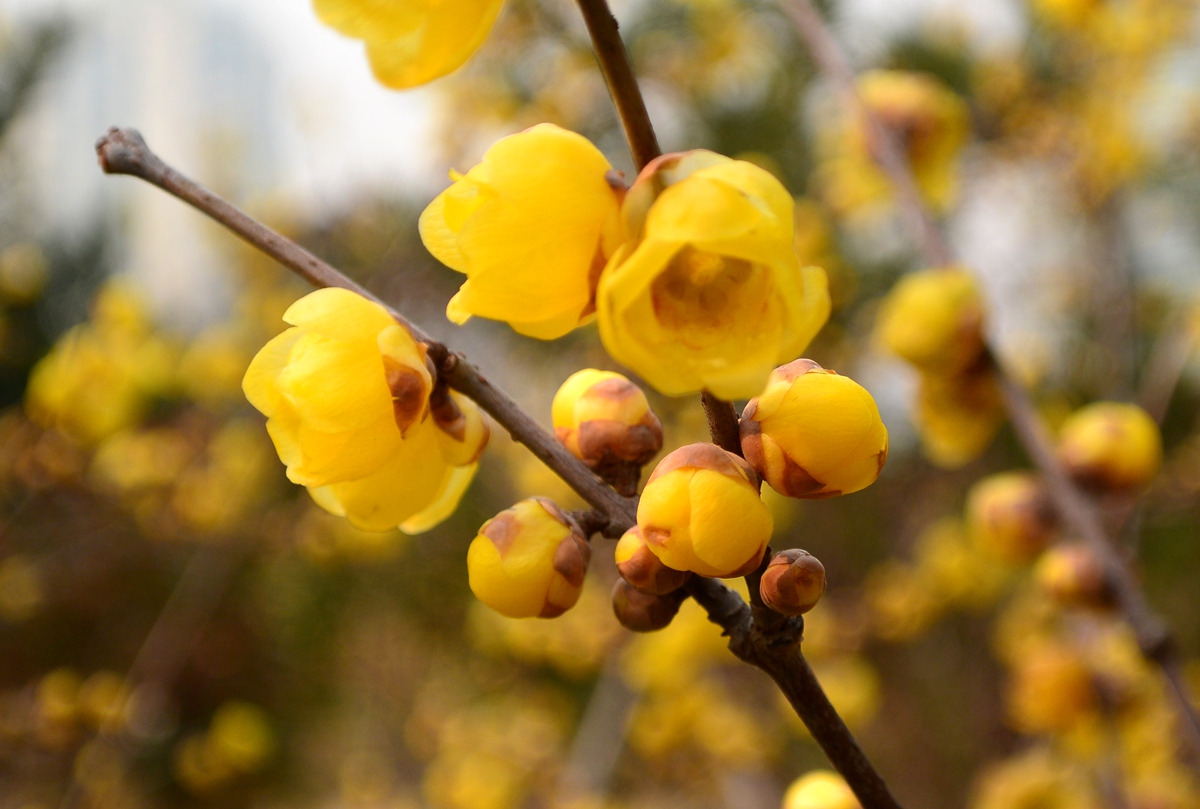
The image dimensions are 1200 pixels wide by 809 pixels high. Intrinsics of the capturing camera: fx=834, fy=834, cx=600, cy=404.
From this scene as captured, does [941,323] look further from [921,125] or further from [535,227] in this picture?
[535,227]

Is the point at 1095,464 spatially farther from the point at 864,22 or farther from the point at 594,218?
the point at 864,22

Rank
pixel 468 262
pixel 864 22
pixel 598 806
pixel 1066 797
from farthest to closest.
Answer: pixel 864 22, pixel 598 806, pixel 1066 797, pixel 468 262

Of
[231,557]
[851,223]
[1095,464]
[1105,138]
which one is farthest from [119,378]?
[1105,138]

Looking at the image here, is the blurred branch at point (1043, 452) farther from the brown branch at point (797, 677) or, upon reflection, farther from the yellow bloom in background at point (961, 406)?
the brown branch at point (797, 677)

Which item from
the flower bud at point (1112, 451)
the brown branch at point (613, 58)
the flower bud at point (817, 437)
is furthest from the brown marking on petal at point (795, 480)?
the flower bud at point (1112, 451)

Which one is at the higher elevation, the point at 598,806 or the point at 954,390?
the point at 954,390
